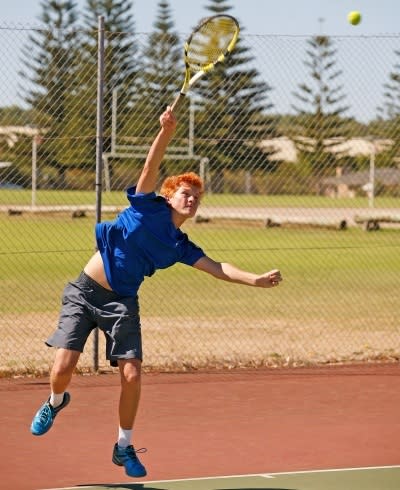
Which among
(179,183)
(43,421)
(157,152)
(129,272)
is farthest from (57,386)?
(157,152)

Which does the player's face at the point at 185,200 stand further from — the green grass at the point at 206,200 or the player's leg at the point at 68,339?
the green grass at the point at 206,200

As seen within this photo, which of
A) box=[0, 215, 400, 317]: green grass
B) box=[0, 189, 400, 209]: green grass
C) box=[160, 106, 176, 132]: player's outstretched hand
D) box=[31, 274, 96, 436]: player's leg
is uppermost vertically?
box=[160, 106, 176, 132]: player's outstretched hand

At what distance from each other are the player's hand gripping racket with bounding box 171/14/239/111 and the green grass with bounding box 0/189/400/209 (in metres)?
17.2

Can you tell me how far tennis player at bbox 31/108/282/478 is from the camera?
263 inches

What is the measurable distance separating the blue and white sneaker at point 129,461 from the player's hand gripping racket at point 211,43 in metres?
2.26

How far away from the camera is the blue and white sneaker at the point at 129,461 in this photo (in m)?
6.59

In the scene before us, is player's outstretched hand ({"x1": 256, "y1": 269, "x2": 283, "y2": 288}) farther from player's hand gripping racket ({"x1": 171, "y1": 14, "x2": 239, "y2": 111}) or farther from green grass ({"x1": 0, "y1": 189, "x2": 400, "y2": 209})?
green grass ({"x1": 0, "y1": 189, "x2": 400, "y2": 209})

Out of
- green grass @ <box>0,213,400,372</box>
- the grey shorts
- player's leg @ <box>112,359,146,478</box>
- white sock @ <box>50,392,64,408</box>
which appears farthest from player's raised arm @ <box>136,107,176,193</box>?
green grass @ <box>0,213,400,372</box>

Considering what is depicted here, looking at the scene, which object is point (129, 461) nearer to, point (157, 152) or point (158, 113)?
point (157, 152)

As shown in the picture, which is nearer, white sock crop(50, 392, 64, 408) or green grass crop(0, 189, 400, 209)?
white sock crop(50, 392, 64, 408)

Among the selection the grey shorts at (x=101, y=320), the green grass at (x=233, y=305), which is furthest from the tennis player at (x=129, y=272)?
the green grass at (x=233, y=305)

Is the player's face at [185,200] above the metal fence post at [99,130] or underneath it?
above

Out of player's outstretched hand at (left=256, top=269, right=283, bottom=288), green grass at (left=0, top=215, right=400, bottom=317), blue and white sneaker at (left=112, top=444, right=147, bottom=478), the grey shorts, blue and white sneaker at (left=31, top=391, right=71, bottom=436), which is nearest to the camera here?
player's outstretched hand at (left=256, top=269, right=283, bottom=288)

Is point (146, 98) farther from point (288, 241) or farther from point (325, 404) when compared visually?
point (325, 404)
